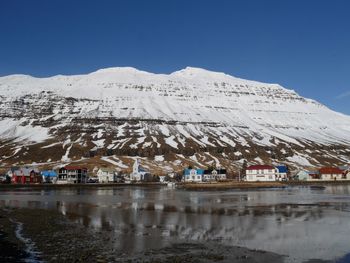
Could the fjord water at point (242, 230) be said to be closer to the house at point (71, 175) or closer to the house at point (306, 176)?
the house at point (71, 175)

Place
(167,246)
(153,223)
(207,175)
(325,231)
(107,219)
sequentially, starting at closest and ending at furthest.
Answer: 1. (167,246)
2. (325,231)
3. (153,223)
4. (107,219)
5. (207,175)

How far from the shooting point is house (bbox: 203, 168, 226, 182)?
187500 mm

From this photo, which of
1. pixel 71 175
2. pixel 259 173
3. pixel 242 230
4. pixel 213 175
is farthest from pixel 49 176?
pixel 242 230

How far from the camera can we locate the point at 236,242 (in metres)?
28.2

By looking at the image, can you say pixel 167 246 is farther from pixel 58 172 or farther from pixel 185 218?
pixel 58 172

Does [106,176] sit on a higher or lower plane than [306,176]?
higher

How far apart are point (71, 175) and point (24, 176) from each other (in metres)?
19.3

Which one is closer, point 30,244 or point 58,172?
point 30,244

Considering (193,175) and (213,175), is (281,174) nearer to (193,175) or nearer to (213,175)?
(213,175)

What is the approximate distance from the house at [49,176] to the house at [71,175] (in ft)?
10.9

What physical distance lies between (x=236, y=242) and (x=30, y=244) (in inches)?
550

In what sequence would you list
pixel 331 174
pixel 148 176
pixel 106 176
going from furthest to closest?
pixel 148 176 → pixel 331 174 → pixel 106 176

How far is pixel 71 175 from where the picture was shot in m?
173

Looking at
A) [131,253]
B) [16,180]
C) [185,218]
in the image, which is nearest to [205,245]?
[131,253]
